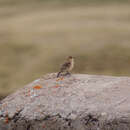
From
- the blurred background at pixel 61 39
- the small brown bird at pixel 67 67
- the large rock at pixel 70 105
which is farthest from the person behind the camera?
the blurred background at pixel 61 39

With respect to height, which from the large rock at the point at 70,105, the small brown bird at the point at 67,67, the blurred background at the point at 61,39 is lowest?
the large rock at the point at 70,105

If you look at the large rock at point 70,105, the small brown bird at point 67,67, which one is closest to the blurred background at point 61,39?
the small brown bird at point 67,67

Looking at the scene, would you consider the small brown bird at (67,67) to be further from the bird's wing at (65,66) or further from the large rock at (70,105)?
the large rock at (70,105)

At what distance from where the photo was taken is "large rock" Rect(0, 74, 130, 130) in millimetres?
9383

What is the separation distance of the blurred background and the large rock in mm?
11034

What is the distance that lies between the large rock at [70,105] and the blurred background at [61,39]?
11.0 metres

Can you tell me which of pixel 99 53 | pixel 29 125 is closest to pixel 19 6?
pixel 99 53

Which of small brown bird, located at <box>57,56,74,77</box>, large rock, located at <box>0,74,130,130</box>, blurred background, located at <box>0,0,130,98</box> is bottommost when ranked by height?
large rock, located at <box>0,74,130,130</box>

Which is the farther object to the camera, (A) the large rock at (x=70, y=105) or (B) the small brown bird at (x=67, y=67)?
(B) the small brown bird at (x=67, y=67)

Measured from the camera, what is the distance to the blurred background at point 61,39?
25906 millimetres

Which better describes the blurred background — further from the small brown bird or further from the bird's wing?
the bird's wing

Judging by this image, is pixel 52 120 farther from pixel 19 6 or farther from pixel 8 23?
pixel 19 6

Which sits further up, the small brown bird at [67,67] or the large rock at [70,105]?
the small brown bird at [67,67]

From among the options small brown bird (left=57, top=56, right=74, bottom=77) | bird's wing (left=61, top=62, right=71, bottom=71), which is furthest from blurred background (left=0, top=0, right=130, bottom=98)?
bird's wing (left=61, top=62, right=71, bottom=71)
